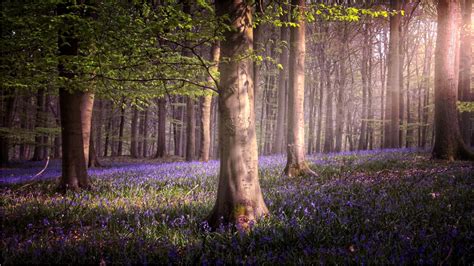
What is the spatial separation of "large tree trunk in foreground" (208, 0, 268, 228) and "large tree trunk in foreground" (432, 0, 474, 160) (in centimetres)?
894

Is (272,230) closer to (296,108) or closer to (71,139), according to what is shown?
(296,108)

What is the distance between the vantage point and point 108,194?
700 cm

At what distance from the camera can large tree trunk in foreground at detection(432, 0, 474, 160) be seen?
10.0 meters

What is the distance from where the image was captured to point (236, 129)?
417cm

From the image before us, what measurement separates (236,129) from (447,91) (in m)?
9.78

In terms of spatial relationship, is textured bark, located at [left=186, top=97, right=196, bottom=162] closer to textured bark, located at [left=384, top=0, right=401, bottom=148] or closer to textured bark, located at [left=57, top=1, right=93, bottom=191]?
textured bark, located at [left=57, top=1, right=93, bottom=191]

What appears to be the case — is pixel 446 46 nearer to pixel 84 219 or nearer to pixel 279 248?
pixel 279 248

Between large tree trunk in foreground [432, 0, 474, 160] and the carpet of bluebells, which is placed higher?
large tree trunk in foreground [432, 0, 474, 160]

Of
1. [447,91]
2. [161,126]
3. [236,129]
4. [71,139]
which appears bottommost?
[71,139]

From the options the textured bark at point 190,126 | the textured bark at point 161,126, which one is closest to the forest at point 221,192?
the textured bark at point 190,126

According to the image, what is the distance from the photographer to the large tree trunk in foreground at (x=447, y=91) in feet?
32.9

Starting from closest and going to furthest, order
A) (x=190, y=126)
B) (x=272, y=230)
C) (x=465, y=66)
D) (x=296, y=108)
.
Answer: (x=272, y=230) → (x=296, y=108) → (x=190, y=126) → (x=465, y=66)

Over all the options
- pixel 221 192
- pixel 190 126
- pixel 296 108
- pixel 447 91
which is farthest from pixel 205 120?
pixel 221 192

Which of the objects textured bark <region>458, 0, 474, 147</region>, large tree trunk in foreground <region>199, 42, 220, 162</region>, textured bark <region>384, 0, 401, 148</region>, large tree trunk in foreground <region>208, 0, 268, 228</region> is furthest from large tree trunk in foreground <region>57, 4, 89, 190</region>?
textured bark <region>458, 0, 474, 147</region>
